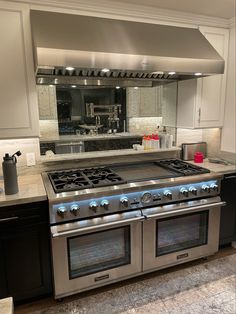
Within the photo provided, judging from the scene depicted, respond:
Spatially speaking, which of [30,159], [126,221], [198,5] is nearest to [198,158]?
[126,221]

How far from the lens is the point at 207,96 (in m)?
2.82

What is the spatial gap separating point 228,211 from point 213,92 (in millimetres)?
1383

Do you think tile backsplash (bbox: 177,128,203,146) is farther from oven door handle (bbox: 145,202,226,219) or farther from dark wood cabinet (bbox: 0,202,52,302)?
dark wood cabinet (bbox: 0,202,52,302)

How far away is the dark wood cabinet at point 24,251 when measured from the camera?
1885 millimetres

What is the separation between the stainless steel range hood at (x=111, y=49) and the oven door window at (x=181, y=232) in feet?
4.64

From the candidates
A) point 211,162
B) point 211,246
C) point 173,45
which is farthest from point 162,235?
point 173,45

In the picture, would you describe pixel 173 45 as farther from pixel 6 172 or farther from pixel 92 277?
pixel 92 277

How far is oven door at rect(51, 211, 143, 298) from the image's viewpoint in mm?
1969

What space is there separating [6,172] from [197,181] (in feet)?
5.74

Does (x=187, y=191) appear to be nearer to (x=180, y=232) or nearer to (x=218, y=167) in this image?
(x=180, y=232)

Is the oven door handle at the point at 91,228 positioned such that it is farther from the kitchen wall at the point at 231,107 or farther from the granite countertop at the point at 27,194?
the kitchen wall at the point at 231,107

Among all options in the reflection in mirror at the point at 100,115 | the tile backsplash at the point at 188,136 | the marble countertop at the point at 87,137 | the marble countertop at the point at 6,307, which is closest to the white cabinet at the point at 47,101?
the reflection in mirror at the point at 100,115

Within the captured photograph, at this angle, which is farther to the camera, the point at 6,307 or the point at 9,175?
the point at 9,175

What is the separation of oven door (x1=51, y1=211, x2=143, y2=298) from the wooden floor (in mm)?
126
